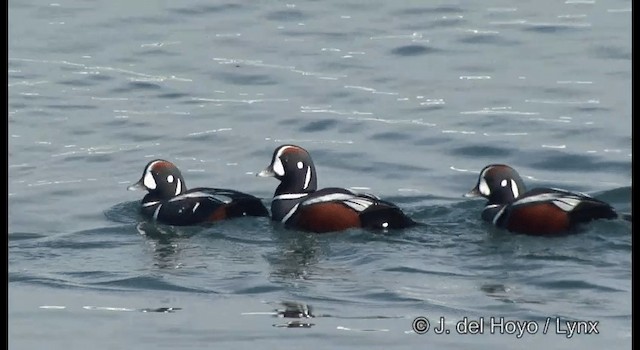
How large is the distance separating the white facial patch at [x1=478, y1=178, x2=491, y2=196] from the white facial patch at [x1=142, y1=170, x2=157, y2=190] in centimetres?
265

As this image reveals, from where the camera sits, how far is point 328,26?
70.3ft

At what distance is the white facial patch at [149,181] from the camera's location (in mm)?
14453

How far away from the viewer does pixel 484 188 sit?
13633mm

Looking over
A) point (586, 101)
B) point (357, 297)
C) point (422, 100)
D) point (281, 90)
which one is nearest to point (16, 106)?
point (281, 90)

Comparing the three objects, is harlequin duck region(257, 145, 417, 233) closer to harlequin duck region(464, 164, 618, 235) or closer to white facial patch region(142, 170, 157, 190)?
harlequin duck region(464, 164, 618, 235)

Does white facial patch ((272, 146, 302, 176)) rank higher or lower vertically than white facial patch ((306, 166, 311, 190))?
higher

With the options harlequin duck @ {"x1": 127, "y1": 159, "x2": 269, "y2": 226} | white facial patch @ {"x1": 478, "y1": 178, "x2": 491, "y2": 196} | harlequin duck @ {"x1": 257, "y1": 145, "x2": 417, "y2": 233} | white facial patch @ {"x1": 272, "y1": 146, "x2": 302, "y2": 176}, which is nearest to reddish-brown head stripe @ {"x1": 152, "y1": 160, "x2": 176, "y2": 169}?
harlequin duck @ {"x1": 127, "y1": 159, "x2": 269, "y2": 226}

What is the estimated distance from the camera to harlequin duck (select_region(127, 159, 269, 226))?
44.5 feet

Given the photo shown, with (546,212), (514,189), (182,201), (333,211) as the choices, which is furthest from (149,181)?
(546,212)

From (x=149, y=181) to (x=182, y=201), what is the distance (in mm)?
729

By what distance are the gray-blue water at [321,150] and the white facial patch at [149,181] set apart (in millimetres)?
207

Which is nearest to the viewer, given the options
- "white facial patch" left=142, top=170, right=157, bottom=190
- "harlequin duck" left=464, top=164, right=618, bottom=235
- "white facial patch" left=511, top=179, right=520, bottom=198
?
"harlequin duck" left=464, top=164, right=618, bottom=235

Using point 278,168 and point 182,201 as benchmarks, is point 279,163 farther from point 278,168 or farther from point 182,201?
point 182,201

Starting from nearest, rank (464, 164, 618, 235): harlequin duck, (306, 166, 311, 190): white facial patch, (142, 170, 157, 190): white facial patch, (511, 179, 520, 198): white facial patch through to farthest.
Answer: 1. (464, 164, 618, 235): harlequin duck
2. (511, 179, 520, 198): white facial patch
3. (306, 166, 311, 190): white facial patch
4. (142, 170, 157, 190): white facial patch
